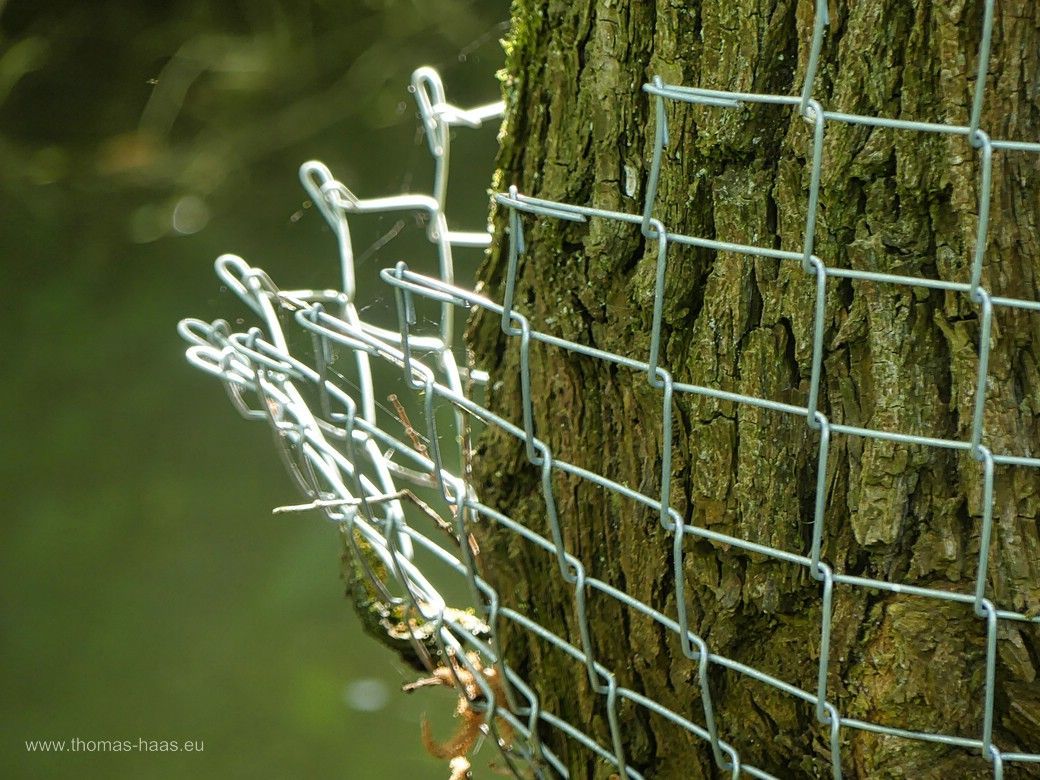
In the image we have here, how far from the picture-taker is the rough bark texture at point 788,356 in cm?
66

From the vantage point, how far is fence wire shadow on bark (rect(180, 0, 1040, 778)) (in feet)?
2.01

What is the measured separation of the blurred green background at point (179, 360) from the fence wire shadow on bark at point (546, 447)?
2.02 ft

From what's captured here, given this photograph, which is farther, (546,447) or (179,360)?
(179,360)

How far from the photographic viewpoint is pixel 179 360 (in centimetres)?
340

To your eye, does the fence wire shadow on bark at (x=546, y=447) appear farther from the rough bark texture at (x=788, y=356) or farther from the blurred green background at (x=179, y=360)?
the blurred green background at (x=179, y=360)

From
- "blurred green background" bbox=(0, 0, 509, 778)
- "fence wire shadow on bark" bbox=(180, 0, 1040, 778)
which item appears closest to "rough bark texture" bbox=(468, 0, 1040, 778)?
"fence wire shadow on bark" bbox=(180, 0, 1040, 778)

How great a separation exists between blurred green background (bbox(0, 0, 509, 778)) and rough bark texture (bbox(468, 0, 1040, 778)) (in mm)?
659

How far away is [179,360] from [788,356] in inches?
115

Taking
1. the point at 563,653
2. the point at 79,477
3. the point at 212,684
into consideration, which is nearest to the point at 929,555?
the point at 563,653

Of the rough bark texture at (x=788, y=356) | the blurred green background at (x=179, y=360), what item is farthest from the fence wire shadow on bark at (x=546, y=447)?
the blurred green background at (x=179, y=360)

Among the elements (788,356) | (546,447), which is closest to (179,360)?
(546,447)

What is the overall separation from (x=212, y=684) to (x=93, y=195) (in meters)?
2.31

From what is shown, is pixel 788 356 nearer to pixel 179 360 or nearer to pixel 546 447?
pixel 546 447

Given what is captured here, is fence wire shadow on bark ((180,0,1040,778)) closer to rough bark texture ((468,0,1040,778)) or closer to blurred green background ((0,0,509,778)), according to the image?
rough bark texture ((468,0,1040,778))
